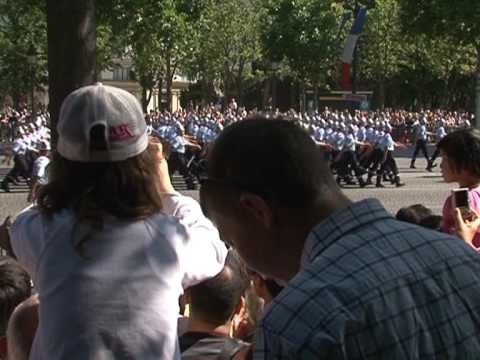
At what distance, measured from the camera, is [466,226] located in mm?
4223

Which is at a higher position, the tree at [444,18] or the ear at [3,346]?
the tree at [444,18]

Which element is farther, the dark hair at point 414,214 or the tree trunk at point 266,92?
the tree trunk at point 266,92

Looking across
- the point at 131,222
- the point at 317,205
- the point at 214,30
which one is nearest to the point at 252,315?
the point at 131,222

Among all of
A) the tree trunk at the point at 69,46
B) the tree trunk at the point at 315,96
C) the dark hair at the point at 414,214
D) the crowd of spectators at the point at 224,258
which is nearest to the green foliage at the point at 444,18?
the tree trunk at the point at 315,96

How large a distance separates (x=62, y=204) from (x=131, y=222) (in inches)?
7.5

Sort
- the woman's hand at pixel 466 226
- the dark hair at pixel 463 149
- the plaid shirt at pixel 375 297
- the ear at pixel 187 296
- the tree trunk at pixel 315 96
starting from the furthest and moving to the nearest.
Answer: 1. the tree trunk at pixel 315 96
2. the dark hair at pixel 463 149
3. the woman's hand at pixel 466 226
4. the ear at pixel 187 296
5. the plaid shirt at pixel 375 297

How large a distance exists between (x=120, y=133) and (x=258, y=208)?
0.79m

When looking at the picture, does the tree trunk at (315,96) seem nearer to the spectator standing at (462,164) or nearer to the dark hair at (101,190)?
the spectator standing at (462,164)

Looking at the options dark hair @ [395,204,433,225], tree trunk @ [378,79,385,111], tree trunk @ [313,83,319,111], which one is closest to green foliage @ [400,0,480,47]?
tree trunk @ [313,83,319,111]

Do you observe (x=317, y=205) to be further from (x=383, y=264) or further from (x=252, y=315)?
(x=252, y=315)

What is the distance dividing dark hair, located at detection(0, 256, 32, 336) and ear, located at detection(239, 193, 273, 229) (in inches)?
81.4

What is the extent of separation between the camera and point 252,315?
4000 millimetres

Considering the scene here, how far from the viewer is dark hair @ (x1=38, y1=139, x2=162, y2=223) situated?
265cm

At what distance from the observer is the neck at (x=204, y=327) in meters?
3.58
